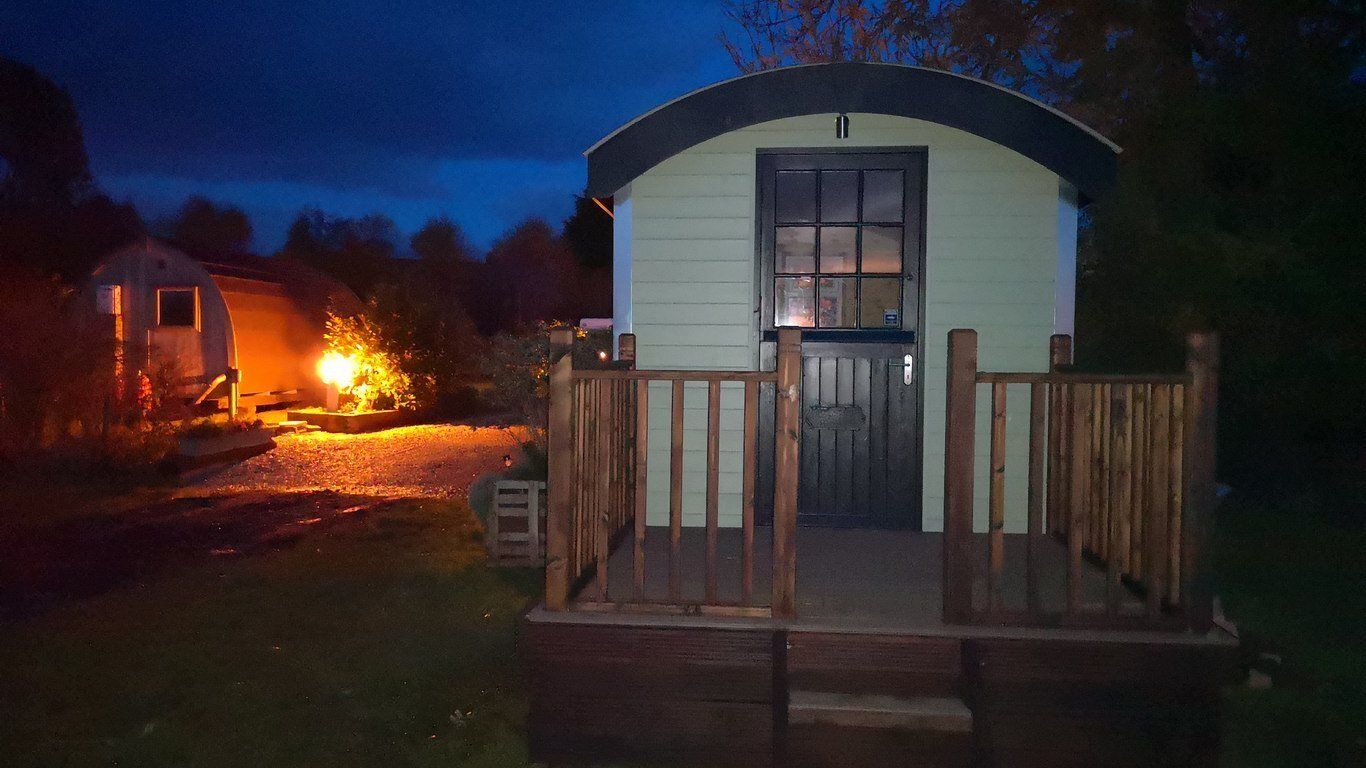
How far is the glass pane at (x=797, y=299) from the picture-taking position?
6.44 m

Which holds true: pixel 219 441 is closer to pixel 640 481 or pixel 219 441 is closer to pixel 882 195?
pixel 882 195

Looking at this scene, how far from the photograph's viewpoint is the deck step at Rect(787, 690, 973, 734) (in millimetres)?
4109

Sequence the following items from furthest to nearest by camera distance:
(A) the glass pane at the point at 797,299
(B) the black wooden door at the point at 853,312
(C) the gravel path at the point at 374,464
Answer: (C) the gravel path at the point at 374,464
(A) the glass pane at the point at 797,299
(B) the black wooden door at the point at 853,312

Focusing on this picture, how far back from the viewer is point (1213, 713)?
4.09m

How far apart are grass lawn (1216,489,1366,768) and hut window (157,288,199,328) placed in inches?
643

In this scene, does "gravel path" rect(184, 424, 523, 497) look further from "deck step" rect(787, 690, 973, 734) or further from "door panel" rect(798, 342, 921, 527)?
"deck step" rect(787, 690, 973, 734)

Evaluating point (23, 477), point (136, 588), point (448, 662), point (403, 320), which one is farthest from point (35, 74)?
point (448, 662)

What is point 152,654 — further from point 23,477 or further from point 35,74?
point 35,74

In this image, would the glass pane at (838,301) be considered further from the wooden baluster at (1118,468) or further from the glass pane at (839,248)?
the wooden baluster at (1118,468)

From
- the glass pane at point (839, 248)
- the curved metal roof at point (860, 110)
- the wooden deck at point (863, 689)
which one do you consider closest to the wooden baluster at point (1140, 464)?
the wooden deck at point (863, 689)

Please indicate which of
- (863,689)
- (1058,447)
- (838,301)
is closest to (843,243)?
(838,301)

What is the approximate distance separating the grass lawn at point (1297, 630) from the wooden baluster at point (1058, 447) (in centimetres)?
115

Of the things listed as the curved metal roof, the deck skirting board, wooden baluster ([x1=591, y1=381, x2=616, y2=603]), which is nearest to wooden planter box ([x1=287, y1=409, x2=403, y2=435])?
the curved metal roof

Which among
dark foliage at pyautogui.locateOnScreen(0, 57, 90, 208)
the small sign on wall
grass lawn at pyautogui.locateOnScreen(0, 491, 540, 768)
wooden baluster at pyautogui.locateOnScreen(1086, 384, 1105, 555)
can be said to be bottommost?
grass lawn at pyautogui.locateOnScreen(0, 491, 540, 768)
